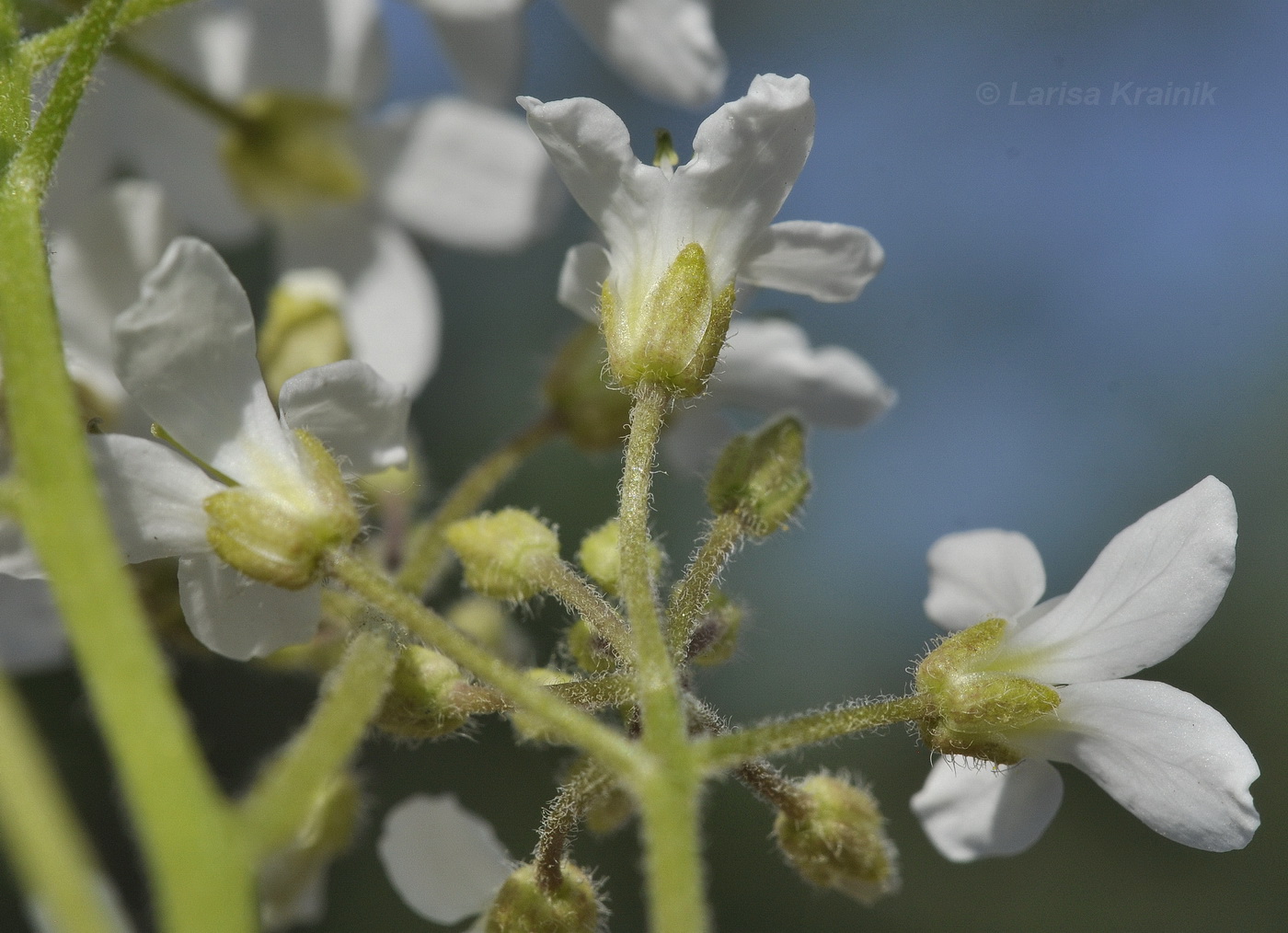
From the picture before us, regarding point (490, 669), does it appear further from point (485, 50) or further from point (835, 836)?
point (485, 50)

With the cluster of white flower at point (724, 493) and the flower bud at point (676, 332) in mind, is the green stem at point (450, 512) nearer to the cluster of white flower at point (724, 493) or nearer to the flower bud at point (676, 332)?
the cluster of white flower at point (724, 493)

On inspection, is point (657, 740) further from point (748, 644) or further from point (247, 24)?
Answer: point (247, 24)

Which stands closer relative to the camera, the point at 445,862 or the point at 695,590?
the point at 695,590

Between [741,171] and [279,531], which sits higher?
[741,171]

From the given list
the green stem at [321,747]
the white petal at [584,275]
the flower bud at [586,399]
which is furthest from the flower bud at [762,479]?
the flower bud at [586,399]

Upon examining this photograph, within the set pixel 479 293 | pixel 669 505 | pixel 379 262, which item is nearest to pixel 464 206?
pixel 379 262

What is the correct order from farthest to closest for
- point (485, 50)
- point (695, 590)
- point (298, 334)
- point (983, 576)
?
point (485, 50) → point (298, 334) → point (983, 576) → point (695, 590)

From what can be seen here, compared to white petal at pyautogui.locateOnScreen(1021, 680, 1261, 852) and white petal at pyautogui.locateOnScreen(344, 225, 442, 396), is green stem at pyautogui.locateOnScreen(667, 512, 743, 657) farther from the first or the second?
white petal at pyautogui.locateOnScreen(344, 225, 442, 396)

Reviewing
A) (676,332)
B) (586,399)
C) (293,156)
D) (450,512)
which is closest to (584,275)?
(676,332)
